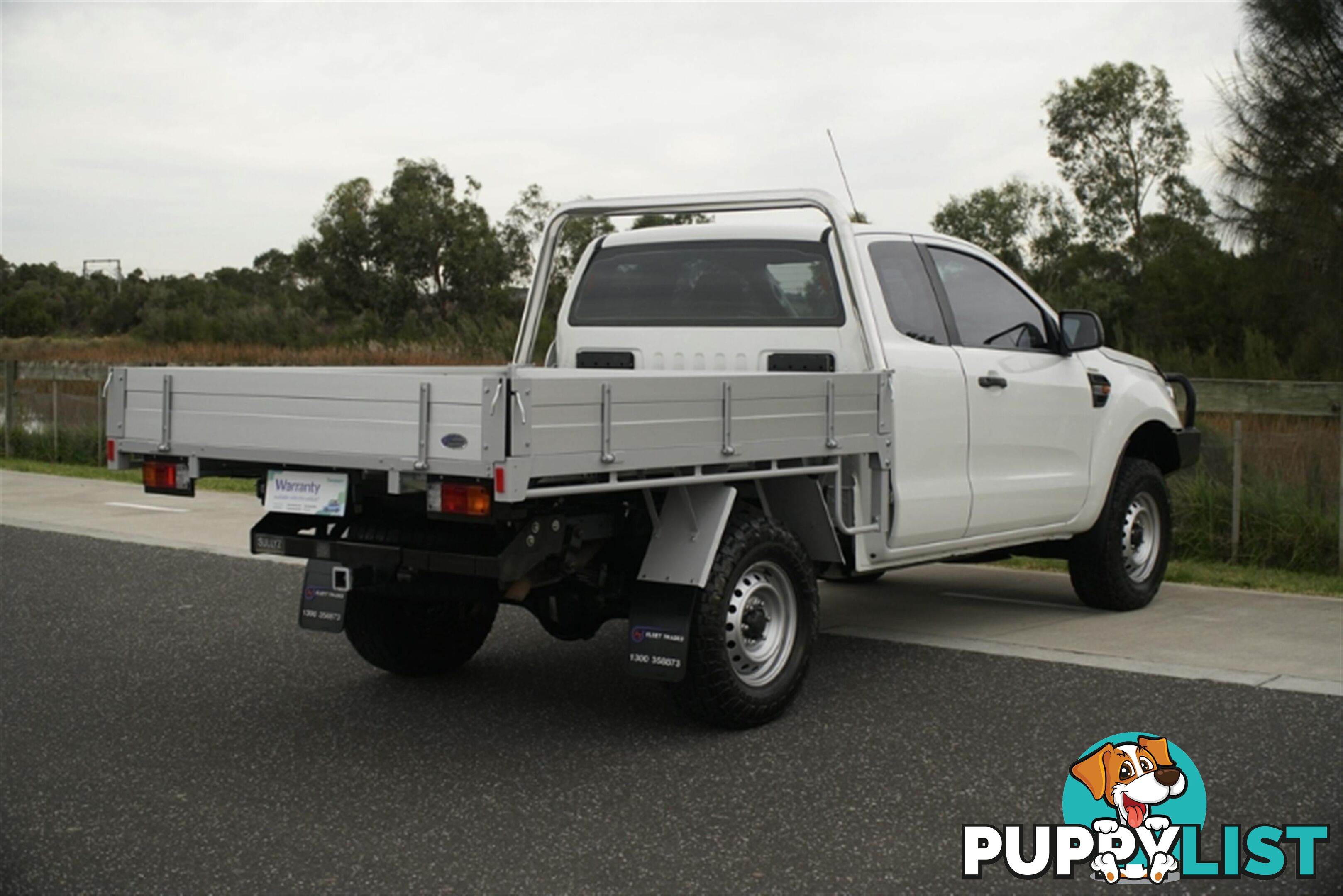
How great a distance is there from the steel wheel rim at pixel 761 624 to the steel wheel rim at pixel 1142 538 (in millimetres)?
3233

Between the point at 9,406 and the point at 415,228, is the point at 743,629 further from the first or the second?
the point at 415,228

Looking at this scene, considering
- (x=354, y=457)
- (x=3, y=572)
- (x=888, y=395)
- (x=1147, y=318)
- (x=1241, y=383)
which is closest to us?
(x=354, y=457)

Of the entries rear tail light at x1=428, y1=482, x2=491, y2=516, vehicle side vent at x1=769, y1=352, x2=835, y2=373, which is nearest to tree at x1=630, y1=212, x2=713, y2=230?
vehicle side vent at x1=769, y1=352, x2=835, y2=373

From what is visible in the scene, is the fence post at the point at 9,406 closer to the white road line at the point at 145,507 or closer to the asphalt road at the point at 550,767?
the white road line at the point at 145,507

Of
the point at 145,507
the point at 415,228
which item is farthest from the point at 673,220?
the point at 415,228

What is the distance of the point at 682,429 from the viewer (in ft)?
18.7

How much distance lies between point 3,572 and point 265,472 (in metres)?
5.29

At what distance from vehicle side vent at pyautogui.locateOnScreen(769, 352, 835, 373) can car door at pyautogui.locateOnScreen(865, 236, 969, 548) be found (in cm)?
28

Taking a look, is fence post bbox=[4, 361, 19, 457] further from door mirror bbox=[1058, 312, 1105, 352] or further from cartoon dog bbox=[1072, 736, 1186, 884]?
cartoon dog bbox=[1072, 736, 1186, 884]

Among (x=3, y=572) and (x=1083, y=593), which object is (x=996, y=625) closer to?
(x=1083, y=593)

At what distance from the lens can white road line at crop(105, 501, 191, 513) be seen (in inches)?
542

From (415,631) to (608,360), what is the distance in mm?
1690

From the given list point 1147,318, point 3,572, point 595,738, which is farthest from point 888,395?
point 1147,318

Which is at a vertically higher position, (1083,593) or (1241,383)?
(1241,383)
